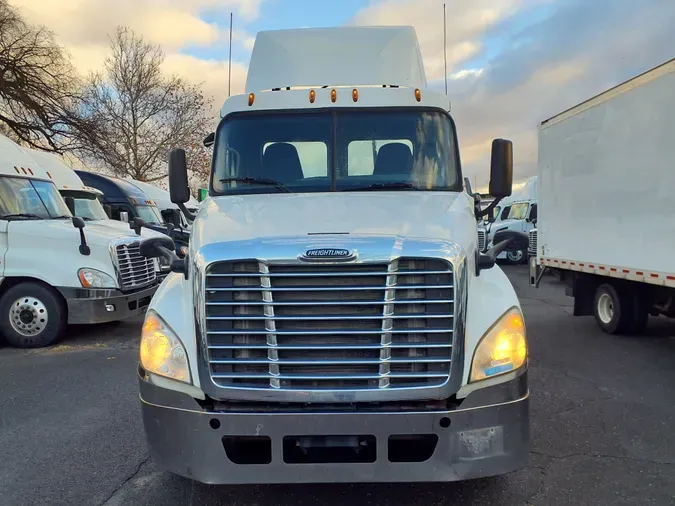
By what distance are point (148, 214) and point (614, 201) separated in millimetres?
13590

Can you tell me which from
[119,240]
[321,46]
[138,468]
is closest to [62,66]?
[119,240]

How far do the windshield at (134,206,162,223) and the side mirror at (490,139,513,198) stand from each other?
13975 millimetres

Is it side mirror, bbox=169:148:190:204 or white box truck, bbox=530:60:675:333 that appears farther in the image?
white box truck, bbox=530:60:675:333

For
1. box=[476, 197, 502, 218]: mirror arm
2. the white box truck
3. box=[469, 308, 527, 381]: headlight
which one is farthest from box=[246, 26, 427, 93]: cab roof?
the white box truck

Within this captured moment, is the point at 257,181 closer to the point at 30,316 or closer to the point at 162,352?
the point at 162,352

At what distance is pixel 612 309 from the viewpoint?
814cm

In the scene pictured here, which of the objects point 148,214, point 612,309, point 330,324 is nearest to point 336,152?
point 330,324

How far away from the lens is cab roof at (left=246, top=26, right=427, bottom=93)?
5215mm

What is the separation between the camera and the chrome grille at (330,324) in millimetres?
2928

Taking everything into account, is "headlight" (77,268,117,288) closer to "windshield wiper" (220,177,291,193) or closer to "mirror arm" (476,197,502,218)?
"windshield wiper" (220,177,291,193)

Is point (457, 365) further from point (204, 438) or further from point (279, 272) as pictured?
point (204, 438)

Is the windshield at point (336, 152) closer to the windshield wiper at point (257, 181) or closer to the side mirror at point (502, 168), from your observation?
the windshield wiper at point (257, 181)

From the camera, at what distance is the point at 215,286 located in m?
2.96

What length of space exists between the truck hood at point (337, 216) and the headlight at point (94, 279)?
4.62m
